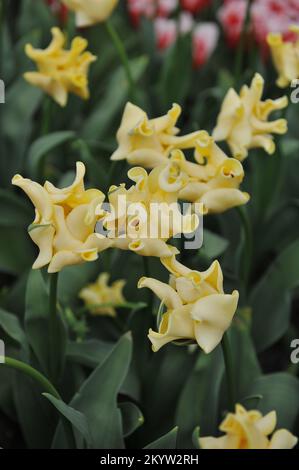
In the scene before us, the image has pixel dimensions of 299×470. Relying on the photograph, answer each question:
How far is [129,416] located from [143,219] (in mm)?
452

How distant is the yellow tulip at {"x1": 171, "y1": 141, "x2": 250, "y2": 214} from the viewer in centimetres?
120

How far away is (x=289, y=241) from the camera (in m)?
1.88

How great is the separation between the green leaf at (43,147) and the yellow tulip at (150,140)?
40cm

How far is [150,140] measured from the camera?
1.25 meters

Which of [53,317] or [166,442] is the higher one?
[53,317]

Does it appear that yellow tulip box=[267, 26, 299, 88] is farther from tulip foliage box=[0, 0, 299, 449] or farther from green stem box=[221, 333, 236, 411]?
green stem box=[221, 333, 236, 411]

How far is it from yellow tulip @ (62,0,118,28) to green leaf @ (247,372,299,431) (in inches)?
28.5

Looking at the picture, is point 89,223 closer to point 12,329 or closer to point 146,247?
point 146,247

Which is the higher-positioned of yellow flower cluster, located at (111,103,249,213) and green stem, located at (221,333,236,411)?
yellow flower cluster, located at (111,103,249,213)

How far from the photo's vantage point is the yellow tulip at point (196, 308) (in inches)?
39.7

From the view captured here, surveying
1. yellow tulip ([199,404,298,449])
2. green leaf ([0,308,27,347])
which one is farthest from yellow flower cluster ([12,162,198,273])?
green leaf ([0,308,27,347])

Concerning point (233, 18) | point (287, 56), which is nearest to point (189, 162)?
point (287, 56)

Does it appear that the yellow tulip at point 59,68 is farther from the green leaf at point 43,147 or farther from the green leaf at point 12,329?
the green leaf at point 12,329
